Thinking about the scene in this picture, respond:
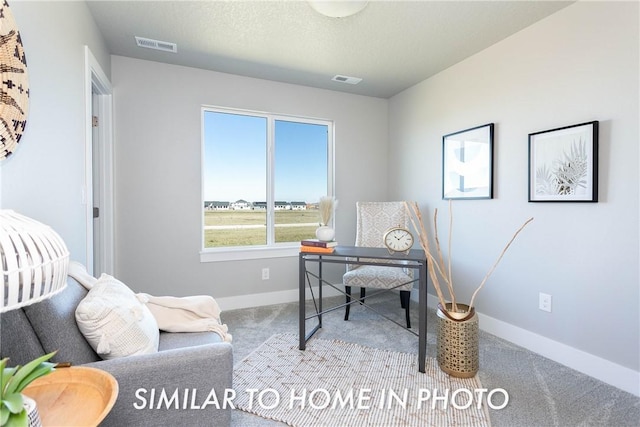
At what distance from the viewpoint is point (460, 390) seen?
1768mm

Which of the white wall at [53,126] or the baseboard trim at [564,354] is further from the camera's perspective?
the baseboard trim at [564,354]

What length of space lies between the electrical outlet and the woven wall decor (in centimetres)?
306

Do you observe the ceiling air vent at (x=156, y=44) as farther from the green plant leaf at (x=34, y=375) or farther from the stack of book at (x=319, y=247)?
the green plant leaf at (x=34, y=375)

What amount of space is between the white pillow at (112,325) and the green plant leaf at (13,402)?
1.77 ft

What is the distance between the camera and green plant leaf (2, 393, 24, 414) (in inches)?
23.3

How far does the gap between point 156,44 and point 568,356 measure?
383 cm

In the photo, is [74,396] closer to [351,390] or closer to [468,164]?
[351,390]

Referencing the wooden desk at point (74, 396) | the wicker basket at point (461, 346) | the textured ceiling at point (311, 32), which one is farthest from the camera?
the textured ceiling at point (311, 32)

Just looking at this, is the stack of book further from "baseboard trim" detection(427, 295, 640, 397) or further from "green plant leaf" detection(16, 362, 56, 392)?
"green plant leaf" detection(16, 362, 56, 392)

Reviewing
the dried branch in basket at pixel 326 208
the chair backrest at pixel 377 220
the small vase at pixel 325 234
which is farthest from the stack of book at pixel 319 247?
the chair backrest at pixel 377 220

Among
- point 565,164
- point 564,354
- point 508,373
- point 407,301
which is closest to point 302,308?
point 407,301

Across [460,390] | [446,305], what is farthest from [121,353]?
[446,305]

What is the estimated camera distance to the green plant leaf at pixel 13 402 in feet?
1.94

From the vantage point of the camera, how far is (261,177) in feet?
11.0
